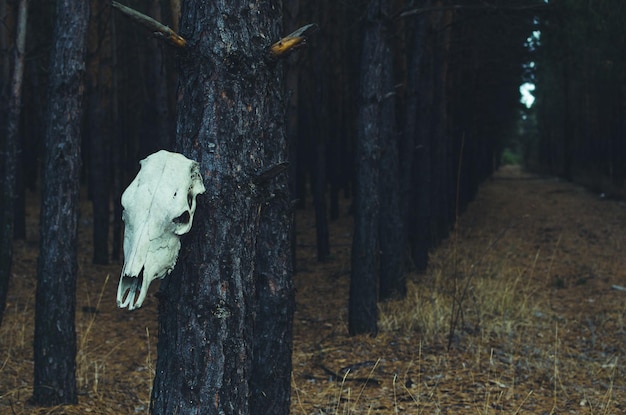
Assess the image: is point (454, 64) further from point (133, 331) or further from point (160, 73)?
point (133, 331)

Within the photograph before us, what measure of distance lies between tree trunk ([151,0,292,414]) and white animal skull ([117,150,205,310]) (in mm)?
182

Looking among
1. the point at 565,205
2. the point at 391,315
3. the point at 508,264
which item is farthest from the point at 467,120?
the point at 391,315

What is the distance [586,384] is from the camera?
6953 millimetres

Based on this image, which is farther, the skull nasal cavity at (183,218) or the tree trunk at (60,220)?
the tree trunk at (60,220)

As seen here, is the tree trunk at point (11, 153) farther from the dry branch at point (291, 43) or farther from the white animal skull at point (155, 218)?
the white animal skull at point (155, 218)

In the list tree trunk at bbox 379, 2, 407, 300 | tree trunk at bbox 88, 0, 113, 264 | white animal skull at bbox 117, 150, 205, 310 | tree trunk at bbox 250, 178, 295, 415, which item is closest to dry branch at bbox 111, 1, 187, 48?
white animal skull at bbox 117, 150, 205, 310

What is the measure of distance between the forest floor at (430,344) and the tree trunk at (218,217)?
2.25 m

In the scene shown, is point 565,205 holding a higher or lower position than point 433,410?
higher

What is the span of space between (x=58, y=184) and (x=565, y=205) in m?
19.4

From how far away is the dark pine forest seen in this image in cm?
317

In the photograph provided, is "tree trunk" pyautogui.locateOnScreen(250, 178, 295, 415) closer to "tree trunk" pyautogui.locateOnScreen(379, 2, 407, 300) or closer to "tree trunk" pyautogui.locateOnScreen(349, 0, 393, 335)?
"tree trunk" pyautogui.locateOnScreen(349, 0, 393, 335)

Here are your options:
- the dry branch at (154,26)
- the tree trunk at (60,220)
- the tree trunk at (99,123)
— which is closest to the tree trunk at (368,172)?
the tree trunk at (60,220)

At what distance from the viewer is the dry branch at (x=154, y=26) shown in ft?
9.87

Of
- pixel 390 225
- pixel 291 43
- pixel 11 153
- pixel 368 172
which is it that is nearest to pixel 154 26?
pixel 291 43
